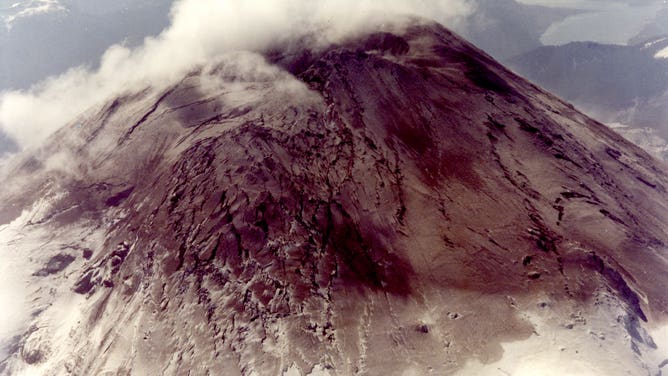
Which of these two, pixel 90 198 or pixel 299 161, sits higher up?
pixel 299 161

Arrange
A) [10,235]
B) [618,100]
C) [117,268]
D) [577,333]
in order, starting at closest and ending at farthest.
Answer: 1. [577,333]
2. [117,268]
3. [10,235]
4. [618,100]

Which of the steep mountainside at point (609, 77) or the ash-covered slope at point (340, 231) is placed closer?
the ash-covered slope at point (340, 231)

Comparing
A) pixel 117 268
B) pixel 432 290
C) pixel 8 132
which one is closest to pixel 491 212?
pixel 432 290

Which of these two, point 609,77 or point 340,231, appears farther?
point 609,77

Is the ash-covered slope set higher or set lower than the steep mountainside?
higher

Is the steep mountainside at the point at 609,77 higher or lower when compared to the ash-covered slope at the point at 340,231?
lower

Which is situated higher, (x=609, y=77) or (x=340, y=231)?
(x=340, y=231)

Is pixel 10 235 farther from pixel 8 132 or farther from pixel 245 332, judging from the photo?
pixel 8 132

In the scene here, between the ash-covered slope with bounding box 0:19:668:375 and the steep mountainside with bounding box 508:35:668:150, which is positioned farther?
the steep mountainside with bounding box 508:35:668:150
